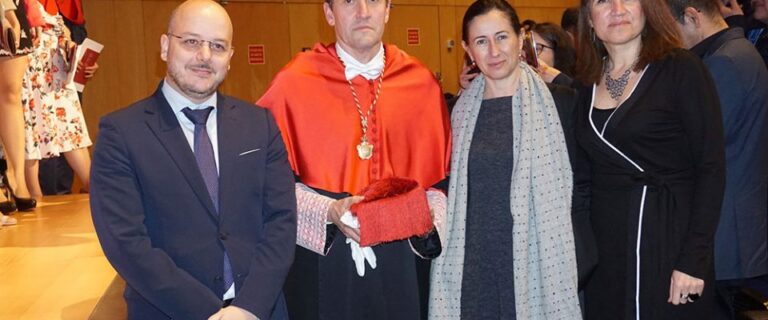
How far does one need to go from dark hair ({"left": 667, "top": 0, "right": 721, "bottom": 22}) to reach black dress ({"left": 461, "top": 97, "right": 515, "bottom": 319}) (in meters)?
1.17

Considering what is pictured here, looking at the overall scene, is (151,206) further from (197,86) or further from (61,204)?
(61,204)

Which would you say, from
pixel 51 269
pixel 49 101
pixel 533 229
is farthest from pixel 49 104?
pixel 533 229

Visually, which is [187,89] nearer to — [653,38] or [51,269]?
[653,38]

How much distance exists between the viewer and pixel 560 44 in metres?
4.32

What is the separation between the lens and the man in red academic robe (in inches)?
102

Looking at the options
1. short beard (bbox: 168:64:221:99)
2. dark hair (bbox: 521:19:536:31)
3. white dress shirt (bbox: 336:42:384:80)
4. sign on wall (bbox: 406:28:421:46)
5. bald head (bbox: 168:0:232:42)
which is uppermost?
sign on wall (bbox: 406:28:421:46)

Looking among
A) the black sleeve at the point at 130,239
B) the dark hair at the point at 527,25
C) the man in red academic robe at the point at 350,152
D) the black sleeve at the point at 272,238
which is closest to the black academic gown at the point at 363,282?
the man in red academic robe at the point at 350,152

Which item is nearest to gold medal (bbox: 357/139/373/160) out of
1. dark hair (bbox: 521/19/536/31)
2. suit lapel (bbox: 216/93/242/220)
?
suit lapel (bbox: 216/93/242/220)

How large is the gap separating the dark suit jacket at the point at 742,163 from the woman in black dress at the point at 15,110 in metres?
3.73

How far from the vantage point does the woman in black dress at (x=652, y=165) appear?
238 cm

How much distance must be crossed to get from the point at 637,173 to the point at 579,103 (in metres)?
0.35

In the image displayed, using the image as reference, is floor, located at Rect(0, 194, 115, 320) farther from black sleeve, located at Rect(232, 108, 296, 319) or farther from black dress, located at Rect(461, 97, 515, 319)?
black dress, located at Rect(461, 97, 515, 319)

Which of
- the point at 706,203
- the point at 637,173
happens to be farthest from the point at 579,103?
the point at 706,203

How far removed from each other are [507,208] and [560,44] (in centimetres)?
192
